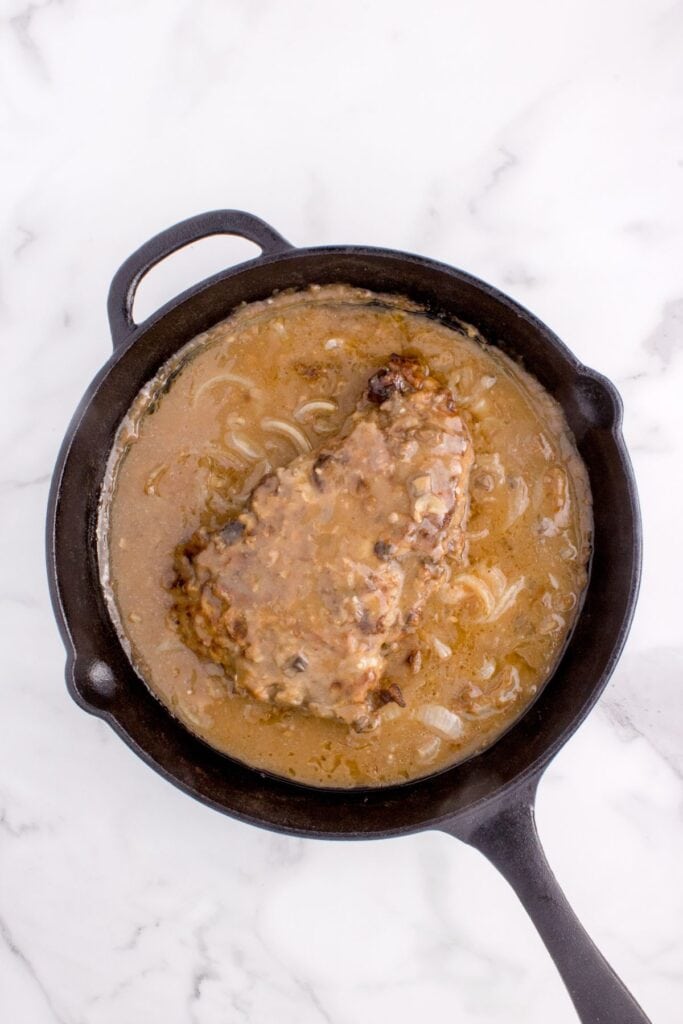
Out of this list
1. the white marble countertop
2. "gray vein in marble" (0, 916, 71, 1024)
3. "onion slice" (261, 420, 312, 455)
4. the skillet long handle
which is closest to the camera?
the skillet long handle

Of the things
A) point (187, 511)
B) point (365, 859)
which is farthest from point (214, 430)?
point (365, 859)

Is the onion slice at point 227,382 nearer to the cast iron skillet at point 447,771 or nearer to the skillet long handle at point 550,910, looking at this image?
the cast iron skillet at point 447,771

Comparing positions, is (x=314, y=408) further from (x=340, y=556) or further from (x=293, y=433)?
(x=340, y=556)

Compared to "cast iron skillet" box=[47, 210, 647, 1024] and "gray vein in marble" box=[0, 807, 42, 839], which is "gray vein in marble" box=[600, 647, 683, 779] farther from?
"gray vein in marble" box=[0, 807, 42, 839]

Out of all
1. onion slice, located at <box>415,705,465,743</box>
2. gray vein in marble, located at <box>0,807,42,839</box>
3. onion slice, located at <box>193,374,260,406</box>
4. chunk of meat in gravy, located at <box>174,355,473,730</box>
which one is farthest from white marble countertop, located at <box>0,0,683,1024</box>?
chunk of meat in gravy, located at <box>174,355,473,730</box>

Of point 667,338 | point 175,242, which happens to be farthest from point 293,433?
point 667,338

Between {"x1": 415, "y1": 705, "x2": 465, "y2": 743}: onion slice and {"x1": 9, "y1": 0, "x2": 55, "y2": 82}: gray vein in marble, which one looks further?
{"x1": 9, "y1": 0, "x2": 55, "y2": 82}: gray vein in marble
